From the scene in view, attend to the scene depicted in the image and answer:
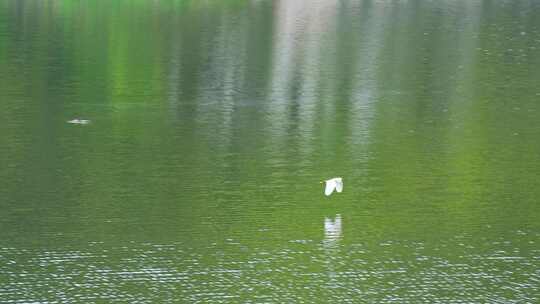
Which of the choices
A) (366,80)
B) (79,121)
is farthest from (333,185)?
(366,80)

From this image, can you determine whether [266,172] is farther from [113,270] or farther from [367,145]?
[113,270]

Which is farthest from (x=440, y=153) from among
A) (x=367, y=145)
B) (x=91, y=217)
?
(x=91, y=217)

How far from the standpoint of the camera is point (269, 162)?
36656 millimetres

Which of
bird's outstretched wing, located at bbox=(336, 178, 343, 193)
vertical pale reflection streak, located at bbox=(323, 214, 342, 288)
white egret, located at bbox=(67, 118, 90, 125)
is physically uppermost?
white egret, located at bbox=(67, 118, 90, 125)

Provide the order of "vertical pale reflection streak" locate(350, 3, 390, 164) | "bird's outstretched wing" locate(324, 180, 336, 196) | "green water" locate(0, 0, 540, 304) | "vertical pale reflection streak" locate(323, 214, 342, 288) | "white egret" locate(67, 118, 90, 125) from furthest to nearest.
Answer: "white egret" locate(67, 118, 90, 125)
"vertical pale reflection streak" locate(350, 3, 390, 164)
"bird's outstretched wing" locate(324, 180, 336, 196)
"green water" locate(0, 0, 540, 304)
"vertical pale reflection streak" locate(323, 214, 342, 288)

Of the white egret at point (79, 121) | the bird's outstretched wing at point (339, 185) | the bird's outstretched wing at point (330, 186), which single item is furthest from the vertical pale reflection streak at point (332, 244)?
the white egret at point (79, 121)

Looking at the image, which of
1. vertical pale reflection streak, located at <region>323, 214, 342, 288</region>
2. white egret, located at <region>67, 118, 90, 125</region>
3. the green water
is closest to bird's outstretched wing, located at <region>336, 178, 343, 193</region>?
the green water

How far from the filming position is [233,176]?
116 feet

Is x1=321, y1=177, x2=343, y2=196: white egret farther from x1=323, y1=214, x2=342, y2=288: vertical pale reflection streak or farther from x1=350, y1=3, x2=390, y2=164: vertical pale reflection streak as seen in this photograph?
x1=350, y1=3, x2=390, y2=164: vertical pale reflection streak

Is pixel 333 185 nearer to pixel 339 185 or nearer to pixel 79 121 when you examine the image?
pixel 339 185

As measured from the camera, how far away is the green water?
27.8 m

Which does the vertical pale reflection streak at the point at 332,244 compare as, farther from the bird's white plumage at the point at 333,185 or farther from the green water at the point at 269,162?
the bird's white plumage at the point at 333,185

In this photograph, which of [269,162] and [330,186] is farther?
[269,162]

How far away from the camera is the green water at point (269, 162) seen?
91.0 ft
